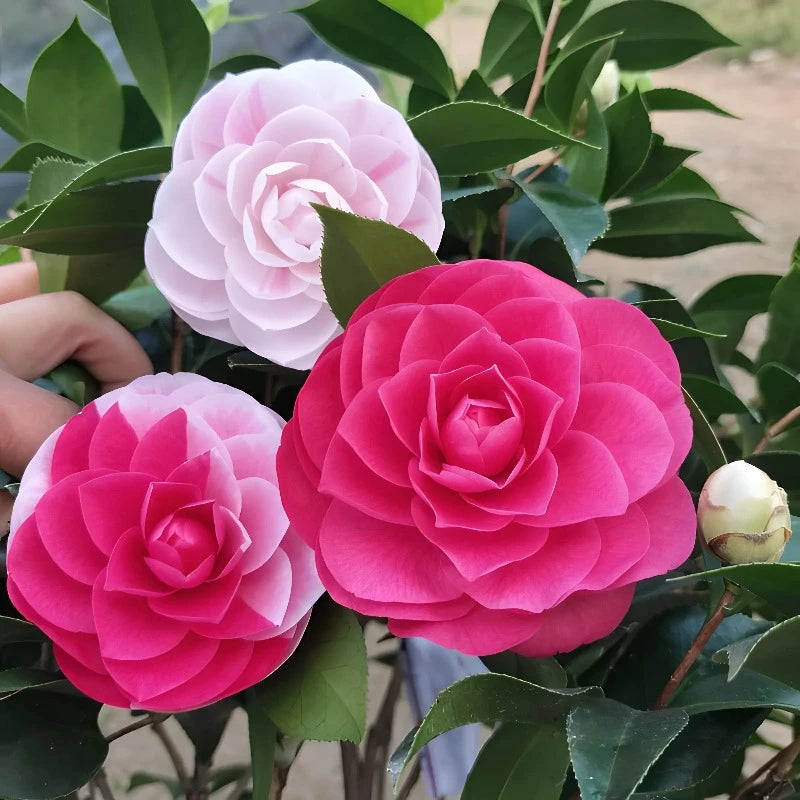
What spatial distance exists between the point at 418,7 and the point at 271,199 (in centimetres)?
23

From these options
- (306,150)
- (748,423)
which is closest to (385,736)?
(748,423)

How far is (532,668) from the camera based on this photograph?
0.35m

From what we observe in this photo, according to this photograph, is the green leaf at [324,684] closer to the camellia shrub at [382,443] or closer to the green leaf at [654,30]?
the camellia shrub at [382,443]

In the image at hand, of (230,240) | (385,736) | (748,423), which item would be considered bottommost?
(385,736)

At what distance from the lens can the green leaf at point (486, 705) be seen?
0.25 metres

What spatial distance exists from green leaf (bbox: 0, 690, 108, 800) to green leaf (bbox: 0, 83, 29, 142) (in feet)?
0.96

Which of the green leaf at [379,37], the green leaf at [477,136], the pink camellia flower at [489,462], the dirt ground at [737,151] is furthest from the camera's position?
the dirt ground at [737,151]

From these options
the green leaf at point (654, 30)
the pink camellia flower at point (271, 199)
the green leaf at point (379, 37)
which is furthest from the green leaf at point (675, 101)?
the pink camellia flower at point (271, 199)

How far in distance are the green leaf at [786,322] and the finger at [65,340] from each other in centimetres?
29

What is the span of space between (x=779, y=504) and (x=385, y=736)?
0.40m

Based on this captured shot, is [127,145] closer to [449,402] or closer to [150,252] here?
[150,252]

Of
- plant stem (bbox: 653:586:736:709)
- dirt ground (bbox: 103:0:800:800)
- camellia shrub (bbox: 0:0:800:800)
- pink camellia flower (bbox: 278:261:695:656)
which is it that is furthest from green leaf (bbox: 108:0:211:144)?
dirt ground (bbox: 103:0:800:800)

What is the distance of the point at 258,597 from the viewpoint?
0.28 metres

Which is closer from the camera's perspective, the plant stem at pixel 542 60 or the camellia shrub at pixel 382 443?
the camellia shrub at pixel 382 443
